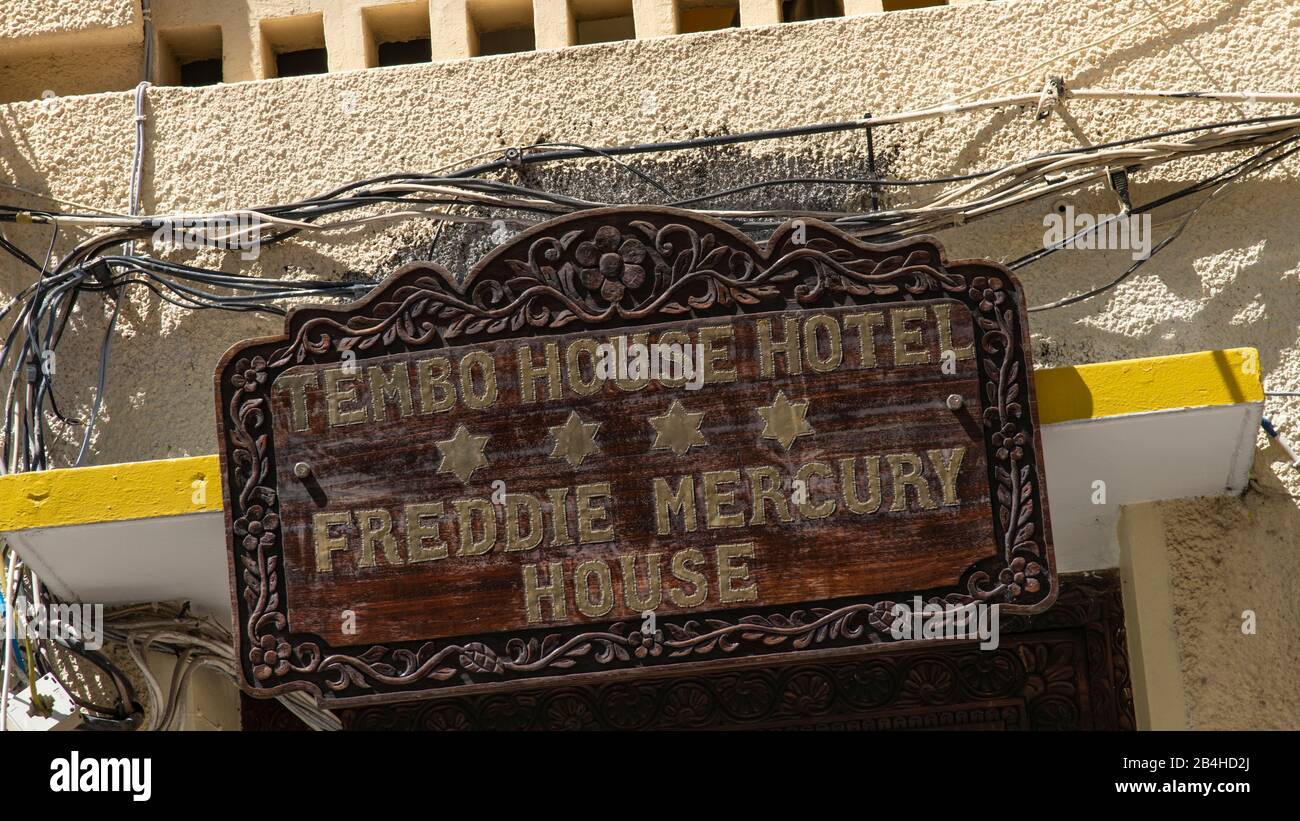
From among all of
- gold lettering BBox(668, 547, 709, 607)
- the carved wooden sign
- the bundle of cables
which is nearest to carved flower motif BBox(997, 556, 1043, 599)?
the carved wooden sign

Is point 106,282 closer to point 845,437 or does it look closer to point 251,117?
point 251,117

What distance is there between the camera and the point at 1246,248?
220 inches

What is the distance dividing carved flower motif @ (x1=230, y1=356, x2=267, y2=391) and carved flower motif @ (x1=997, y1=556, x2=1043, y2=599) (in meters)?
2.47

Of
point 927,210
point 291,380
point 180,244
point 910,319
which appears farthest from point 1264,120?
point 180,244

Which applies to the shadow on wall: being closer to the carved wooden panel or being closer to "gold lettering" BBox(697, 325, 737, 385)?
the carved wooden panel

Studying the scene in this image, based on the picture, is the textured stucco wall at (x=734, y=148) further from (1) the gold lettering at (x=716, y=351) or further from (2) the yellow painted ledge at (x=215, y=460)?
(1) the gold lettering at (x=716, y=351)

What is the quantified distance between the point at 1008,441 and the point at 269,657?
2.47 m

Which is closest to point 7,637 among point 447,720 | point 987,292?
point 447,720

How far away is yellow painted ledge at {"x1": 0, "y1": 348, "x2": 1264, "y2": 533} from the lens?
15.7 ft

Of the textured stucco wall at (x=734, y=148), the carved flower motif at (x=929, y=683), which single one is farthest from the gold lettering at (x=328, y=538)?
the carved flower motif at (x=929, y=683)

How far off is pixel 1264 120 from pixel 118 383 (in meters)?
4.46

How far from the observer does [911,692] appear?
574 cm

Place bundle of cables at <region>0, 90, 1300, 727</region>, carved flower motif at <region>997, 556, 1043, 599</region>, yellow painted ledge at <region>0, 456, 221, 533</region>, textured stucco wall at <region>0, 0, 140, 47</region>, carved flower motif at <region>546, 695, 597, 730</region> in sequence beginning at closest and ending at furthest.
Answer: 1. carved flower motif at <region>997, 556, 1043, 599</region>
2. yellow painted ledge at <region>0, 456, 221, 533</region>
3. bundle of cables at <region>0, 90, 1300, 727</region>
4. carved flower motif at <region>546, 695, 597, 730</region>
5. textured stucco wall at <region>0, 0, 140, 47</region>

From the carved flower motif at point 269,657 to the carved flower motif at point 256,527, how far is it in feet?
0.99
